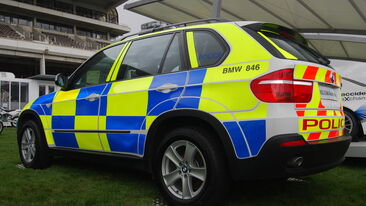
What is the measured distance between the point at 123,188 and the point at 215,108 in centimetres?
151

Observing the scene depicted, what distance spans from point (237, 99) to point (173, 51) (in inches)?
37.1

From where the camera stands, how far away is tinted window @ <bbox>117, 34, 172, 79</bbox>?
3.18m

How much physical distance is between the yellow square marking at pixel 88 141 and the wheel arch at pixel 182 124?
756 mm

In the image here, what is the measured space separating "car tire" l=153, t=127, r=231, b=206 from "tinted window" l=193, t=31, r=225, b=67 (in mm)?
577

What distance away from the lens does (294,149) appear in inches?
89.7

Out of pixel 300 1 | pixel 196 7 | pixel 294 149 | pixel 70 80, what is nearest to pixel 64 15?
pixel 196 7

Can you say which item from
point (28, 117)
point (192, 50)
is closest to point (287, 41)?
point (192, 50)

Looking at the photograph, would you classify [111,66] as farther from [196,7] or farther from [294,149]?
[196,7]

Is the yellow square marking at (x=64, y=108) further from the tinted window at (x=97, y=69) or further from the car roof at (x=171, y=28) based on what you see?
the car roof at (x=171, y=28)

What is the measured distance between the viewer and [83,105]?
3678mm

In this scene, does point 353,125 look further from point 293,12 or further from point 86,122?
point 293,12

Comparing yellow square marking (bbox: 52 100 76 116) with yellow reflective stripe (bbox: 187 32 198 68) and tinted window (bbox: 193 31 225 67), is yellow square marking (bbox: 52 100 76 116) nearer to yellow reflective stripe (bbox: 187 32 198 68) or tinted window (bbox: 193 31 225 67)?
yellow reflective stripe (bbox: 187 32 198 68)

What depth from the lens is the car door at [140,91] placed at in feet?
9.41

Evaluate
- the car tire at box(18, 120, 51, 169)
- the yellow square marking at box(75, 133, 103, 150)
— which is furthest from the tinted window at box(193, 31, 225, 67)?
the car tire at box(18, 120, 51, 169)
